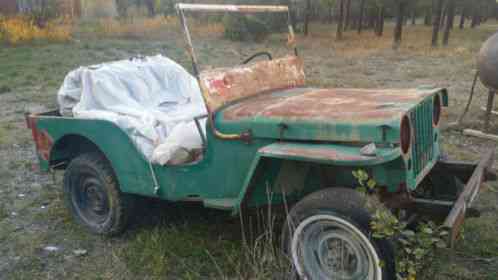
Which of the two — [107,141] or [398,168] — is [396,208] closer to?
[398,168]

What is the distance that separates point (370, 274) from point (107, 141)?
218 centimetres

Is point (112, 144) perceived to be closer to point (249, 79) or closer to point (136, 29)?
point (249, 79)

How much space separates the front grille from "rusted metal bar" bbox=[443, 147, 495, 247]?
0.99 feet

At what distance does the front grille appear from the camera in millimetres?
2902

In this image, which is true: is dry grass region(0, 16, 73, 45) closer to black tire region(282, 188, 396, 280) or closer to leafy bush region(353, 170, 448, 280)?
black tire region(282, 188, 396, 280)

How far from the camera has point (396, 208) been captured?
290cm

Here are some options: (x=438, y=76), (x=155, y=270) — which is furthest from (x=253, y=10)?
(x=438, y=76)

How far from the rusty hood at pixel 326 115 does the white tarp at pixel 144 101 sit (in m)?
0.50

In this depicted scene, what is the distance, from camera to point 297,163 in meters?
3.04

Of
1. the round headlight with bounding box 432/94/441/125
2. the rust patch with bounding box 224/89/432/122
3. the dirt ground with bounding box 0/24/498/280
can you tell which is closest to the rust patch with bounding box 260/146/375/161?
the rust patch with bounding box 224/89/432/122

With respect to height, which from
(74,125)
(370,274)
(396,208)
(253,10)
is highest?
(253,10)

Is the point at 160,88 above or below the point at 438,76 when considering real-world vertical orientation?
above

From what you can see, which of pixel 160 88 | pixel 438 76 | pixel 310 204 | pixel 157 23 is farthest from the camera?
pixel 157 23

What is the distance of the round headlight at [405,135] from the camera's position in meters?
2.62
